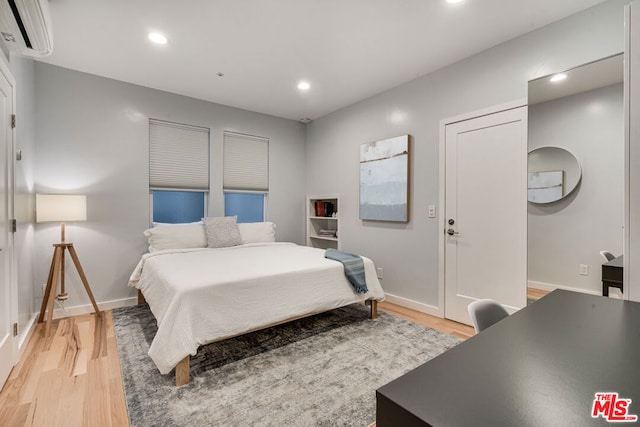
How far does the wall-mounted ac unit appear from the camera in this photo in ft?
5.53

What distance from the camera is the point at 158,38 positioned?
8.34 feet

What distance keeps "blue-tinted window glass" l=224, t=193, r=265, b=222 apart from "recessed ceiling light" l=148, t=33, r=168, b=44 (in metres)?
2.12

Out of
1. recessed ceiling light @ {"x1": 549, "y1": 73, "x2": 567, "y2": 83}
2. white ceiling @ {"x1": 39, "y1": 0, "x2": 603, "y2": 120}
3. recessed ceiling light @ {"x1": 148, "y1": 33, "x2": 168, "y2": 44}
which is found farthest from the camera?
recessed ceiling light @ {"x1": 148, "y1": 33, "x2": 168, "y2": 44}

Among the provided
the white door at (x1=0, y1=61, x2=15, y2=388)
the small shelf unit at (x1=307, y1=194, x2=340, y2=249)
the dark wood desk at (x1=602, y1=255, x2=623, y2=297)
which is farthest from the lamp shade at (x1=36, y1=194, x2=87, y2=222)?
the dark wood desk at (x1=602, y1=255, x2=623, y2=297)

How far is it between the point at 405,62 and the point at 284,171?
251cm

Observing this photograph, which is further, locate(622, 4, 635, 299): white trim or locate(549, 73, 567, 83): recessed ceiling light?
locate(549, 73, 567, 83): recessed ceiling light

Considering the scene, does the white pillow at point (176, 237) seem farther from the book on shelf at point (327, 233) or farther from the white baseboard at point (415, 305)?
the white baseboard at point (415, 305)

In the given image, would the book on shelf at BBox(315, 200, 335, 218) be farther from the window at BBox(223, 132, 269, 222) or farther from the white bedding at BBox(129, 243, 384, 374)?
the white bedding at BBox(129, 243, 384, 374)

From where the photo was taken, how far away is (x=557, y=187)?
2.32 m

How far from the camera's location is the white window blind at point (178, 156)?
3.68 m

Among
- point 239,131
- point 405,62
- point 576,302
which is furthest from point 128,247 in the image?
point 576,302

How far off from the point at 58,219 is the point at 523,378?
3.63 metres

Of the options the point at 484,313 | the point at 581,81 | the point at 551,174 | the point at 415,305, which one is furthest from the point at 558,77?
the point at 415,305

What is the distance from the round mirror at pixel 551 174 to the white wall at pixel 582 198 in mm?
43
